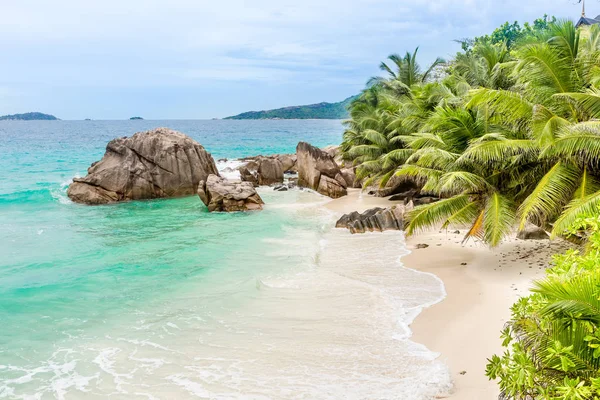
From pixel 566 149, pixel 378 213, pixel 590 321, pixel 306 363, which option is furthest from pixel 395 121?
pixel 590 321

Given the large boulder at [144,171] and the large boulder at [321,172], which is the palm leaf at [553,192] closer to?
the large boulder at [321,172]

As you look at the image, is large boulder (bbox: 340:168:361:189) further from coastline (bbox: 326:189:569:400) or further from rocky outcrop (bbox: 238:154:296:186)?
coastline (bbox: 326:189:569:400)

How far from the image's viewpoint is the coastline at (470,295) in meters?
7.48

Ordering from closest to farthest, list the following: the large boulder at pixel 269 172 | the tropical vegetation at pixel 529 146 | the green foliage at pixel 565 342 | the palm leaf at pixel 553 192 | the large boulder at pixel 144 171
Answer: the green foliage at pixel 565 342 → the tropical vegetation at pixel 529 146 → the palm leaf at pixel 553 192 → the large boulder at pixel 144 171 → the large boulder at pixel 269 172

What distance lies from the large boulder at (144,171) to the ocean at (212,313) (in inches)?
279

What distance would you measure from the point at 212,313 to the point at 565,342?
8.13 metres

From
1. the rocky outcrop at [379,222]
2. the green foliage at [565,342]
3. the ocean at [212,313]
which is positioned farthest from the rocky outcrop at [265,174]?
the green foliage at [565,342]

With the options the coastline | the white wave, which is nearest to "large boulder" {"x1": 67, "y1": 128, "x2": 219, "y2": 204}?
the white wave

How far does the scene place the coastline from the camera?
7484 millimetres

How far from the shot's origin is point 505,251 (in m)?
13.8

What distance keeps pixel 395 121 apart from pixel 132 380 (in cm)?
2034

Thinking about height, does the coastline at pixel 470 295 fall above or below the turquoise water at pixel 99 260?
above

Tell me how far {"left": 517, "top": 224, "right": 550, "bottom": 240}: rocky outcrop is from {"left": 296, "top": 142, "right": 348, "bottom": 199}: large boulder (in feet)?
50.4

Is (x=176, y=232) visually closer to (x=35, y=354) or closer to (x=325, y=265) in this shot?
(x=325, y=265)
